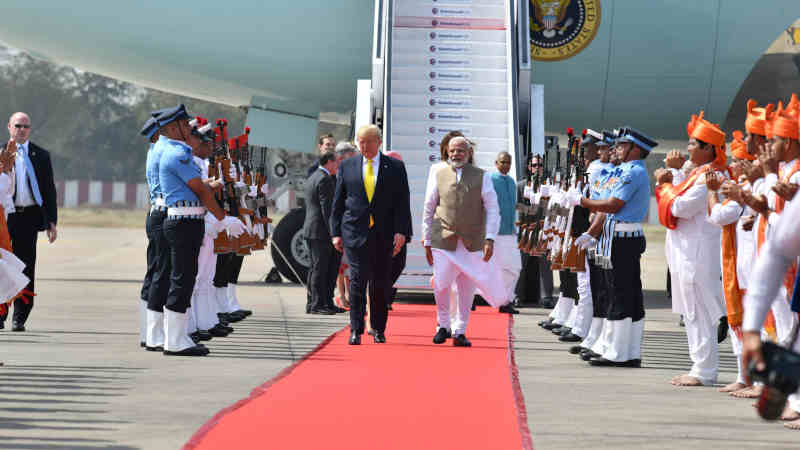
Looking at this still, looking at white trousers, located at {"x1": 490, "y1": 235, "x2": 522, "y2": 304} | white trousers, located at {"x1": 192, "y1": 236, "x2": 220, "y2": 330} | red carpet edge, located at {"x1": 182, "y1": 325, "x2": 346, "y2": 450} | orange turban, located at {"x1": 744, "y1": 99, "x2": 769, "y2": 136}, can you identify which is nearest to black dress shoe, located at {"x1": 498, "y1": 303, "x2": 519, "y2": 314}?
white trousers, located at {"x1": 490, "y1": 235, "x2": 522, "y2": 304}

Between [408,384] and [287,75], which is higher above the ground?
[287,75]

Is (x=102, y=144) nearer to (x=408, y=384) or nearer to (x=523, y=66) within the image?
(x=523, y=66)

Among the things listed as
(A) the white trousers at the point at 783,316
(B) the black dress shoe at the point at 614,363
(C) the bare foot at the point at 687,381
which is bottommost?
(B) the black dress shoe at the point at 614,363

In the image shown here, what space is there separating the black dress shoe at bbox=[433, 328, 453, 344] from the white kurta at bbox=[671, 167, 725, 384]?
265cm

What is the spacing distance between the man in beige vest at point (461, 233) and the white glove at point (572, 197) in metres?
0.80

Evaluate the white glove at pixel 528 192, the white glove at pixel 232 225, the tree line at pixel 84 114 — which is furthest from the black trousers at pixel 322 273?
the tree line at pixel 84 114

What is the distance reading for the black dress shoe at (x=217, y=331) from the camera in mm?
10758

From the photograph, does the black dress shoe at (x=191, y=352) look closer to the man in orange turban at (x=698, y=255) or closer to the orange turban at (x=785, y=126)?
the man in orange turban at (x=698, y=255)

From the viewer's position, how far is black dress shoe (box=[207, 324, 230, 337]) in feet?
35.3

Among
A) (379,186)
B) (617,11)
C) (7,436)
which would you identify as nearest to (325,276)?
(379,186)

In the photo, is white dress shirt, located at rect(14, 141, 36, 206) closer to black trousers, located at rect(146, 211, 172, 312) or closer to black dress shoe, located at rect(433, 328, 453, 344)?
black trousers, located at rect(146, 211, 172, 312)

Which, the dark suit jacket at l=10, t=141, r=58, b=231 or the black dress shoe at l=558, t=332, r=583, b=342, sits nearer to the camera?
the black dress shoe at l=558, t=332, r=583, b=342

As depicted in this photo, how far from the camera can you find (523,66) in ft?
52.2

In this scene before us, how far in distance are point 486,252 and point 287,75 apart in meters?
8.00
